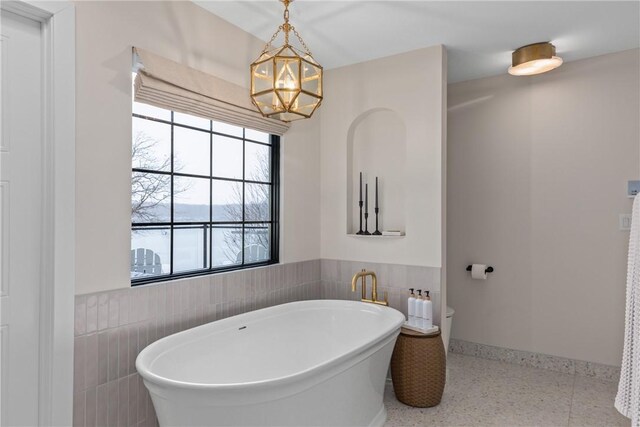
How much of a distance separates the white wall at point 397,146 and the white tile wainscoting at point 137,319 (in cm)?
27

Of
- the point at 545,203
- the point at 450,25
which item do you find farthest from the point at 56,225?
the point at 545,203

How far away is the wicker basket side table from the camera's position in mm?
2582

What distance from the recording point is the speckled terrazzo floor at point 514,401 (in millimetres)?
2441

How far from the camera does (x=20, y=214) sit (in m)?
1.67

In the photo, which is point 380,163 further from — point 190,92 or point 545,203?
point 190,92

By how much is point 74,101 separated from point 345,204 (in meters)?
2.09

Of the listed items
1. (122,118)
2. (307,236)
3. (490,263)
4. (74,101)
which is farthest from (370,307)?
(74,101)

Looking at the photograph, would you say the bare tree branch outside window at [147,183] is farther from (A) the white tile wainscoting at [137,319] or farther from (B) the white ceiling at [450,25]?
(B) the white ceiling at [450,25]

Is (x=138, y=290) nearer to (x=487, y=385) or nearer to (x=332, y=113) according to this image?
(x=332, y=113)

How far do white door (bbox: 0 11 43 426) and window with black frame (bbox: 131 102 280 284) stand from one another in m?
0.48

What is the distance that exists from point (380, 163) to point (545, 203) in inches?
56.4

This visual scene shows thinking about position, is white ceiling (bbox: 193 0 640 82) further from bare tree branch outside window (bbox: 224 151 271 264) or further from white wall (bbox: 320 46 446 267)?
bare tree branch outside window (bbox: 224 151 271 264)

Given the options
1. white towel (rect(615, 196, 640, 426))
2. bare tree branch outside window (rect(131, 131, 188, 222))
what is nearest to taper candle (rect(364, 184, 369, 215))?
bare tree branch outside window (rect(131, 131, 188, 222))

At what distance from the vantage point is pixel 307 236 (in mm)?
3299
